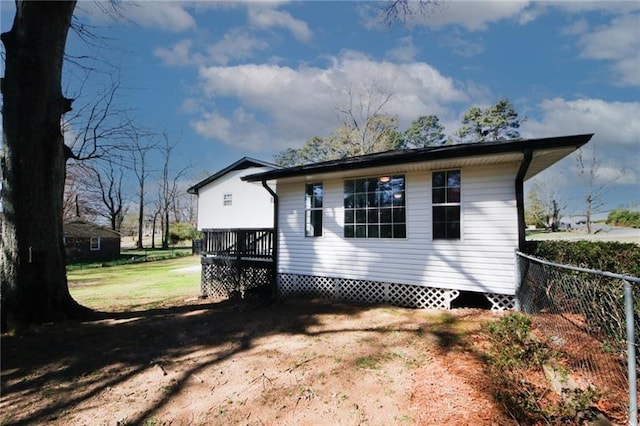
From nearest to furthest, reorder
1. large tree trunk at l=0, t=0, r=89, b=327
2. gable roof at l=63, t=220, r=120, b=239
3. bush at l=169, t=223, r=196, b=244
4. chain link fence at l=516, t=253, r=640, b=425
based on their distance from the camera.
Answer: chain link fence at l=516, t=253, r=640, b=425
large tree trunk at l=0, t=0, r=89, b=327
gable roof at l=63, t=220, r=120, b=239
bush at l=169, t=223, r=196, b=244

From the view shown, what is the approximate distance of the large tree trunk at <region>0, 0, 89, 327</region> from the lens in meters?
5.25

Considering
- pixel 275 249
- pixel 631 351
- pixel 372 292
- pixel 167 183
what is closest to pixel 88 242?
pixel 167 183

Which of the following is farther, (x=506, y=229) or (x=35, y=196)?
(x=506, y=229)

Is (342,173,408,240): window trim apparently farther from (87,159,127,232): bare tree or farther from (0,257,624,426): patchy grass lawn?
(87,159,127,232): bare tree

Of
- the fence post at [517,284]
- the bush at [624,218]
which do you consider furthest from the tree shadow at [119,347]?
the bush at [624,218]

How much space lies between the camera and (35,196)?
5.39 meters

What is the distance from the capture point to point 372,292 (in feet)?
23.7

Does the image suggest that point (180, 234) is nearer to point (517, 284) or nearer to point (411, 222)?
point (411, 222)

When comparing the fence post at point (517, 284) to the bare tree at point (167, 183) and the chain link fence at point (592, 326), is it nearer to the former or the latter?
the chain link fence at point (592, 326)

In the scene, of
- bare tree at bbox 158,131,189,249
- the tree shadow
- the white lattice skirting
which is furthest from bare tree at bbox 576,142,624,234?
bare tree at bbox 158,131,189,249

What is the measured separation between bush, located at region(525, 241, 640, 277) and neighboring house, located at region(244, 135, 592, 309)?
0.63 meters

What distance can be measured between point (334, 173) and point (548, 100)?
39295 millimetres

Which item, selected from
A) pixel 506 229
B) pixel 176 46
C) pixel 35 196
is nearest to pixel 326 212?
pixel 506 229

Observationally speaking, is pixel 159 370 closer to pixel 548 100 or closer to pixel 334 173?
pixel 334 173
